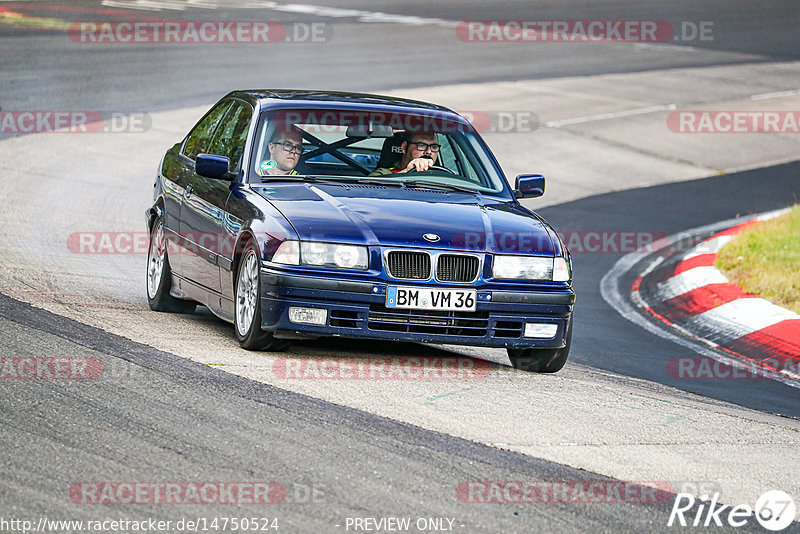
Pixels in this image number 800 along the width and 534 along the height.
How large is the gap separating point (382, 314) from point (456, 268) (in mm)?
490

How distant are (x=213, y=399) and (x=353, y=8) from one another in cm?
2959

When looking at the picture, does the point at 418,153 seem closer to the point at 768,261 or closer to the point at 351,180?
the point at 351,180

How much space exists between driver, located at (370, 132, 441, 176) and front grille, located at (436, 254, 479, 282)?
1.35 meters

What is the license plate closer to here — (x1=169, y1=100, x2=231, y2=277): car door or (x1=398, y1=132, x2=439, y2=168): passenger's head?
(x1=398, y1=132, x2=439, y2=168): passenger's head

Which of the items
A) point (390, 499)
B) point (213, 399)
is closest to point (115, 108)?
point (213, 399)

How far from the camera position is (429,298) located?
24.3ft

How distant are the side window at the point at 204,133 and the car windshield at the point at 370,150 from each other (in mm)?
906

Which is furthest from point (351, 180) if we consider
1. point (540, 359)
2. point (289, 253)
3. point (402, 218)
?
point (540, 359)

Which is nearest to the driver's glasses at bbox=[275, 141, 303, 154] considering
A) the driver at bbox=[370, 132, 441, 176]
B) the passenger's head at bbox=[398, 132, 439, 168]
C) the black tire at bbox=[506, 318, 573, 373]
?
the driver at bbox=[370, 132, 441, 176]

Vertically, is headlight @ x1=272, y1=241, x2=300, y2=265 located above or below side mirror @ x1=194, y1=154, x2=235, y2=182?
below

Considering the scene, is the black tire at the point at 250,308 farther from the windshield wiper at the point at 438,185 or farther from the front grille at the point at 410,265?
the windshield wiper at the point at 438,185

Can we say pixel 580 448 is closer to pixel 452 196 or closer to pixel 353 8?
pixel 452 196

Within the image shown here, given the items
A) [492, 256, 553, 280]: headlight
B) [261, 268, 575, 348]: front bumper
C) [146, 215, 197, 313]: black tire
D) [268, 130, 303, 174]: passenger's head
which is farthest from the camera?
[146, 215, 197, 313]: black tire

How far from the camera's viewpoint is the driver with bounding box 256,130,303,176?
332 inches
